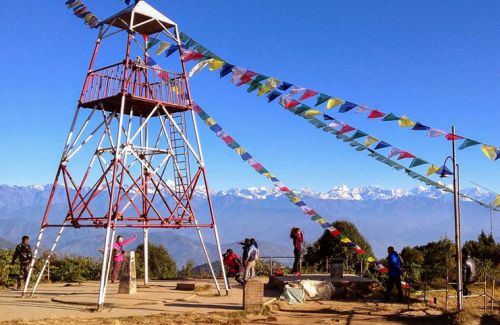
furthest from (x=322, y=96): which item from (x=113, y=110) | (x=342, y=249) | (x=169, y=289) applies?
(x=342, y=249)

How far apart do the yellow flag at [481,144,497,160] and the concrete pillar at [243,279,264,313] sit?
7.74m

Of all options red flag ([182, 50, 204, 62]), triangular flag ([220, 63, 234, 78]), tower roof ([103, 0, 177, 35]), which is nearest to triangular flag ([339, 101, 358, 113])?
triangular flag ([220, 63, 234, 78])

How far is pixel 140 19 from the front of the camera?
23.5 meters

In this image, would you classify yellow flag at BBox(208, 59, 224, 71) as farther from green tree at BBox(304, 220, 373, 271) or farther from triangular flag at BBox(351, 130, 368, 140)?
green tree at BBox(304, 220, 373, 271)

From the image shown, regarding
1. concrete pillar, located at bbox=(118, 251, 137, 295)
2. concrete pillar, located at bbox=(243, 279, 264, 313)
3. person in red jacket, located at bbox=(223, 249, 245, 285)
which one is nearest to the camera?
concrete pillar, located at bbox=(243, 279, 264, 313)

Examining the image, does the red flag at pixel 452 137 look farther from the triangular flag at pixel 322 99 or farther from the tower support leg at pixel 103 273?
the tower support leg at pixel 103 273

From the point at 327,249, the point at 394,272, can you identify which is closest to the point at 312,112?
the point at 394,272

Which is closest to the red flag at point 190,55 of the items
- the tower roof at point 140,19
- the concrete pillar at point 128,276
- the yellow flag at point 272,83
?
the tower roof at point 140,19

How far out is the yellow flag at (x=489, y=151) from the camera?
1755 centimetres

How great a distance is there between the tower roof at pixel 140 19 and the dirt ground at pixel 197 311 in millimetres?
9663

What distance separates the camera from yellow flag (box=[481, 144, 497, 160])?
1755 cm

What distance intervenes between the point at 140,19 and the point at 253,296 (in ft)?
36.7

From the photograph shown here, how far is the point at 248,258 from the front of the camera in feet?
73.6

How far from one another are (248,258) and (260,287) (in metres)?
2.98
